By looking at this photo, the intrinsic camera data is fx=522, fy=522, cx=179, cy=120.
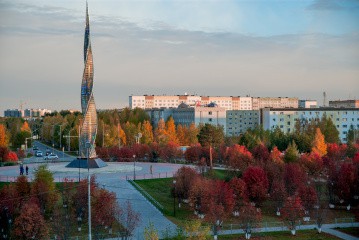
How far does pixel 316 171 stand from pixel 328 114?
1560 inches

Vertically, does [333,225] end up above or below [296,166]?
below

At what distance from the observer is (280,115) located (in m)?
78.7

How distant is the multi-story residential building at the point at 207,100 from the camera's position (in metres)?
125

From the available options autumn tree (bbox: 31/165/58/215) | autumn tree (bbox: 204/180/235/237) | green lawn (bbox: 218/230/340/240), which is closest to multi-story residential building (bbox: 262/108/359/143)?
autumn tree (bbox: 204/180/235/237)

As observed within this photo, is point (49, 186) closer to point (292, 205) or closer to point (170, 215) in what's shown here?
point (170, 215)

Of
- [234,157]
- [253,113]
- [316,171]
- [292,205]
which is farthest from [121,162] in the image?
[253,113]

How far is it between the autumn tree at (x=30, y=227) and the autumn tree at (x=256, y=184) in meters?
13.8

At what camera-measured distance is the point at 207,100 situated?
121m

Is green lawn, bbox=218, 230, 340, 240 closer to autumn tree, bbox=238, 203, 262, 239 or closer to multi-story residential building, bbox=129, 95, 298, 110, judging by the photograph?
autumn tree, bbox=238, 203, 262, 239

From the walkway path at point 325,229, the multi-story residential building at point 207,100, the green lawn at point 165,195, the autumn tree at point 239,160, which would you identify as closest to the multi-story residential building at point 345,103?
the multi-story residential building at point 207,100

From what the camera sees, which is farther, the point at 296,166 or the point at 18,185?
the point at 296,166

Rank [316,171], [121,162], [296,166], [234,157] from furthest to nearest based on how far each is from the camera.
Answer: [121,162], [234,157], [316,171], [296,166]

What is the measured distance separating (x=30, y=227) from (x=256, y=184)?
48.0 feet

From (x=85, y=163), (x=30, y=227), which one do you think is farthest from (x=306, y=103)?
(x=30, y=227)
